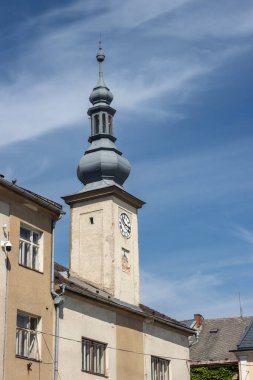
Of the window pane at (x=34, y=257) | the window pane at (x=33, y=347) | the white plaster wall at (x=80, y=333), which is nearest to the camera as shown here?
the window pane at (x=33, y=347)

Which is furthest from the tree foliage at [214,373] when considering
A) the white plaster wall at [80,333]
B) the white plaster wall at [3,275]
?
the white plaster wall at [3,275]

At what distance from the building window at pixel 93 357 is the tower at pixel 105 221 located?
5655 millimetres

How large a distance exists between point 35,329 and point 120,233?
1218cm

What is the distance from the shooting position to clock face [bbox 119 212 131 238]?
37.0m

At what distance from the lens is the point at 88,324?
28.5 meters

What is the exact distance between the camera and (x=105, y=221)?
3656 cm

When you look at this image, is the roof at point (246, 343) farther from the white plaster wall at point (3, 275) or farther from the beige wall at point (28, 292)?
the white plaster wall at point (3, 275)

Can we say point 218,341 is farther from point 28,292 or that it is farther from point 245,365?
point 28,292

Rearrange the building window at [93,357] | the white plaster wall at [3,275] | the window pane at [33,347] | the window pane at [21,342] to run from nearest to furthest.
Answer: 1. the white plaster wall at [3,275]
2. the window pane at [21,342]
3. the window pane at [33,347]
4. the building window at [93,357]

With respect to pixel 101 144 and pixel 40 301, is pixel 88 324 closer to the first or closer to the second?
pixel 40 301

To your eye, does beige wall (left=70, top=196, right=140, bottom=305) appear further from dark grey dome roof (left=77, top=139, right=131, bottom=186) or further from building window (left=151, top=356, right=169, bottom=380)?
building window (left=151, top=356, right=169, bottom=380)

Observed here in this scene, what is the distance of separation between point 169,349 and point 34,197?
12.7m

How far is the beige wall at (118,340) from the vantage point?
1064 inches

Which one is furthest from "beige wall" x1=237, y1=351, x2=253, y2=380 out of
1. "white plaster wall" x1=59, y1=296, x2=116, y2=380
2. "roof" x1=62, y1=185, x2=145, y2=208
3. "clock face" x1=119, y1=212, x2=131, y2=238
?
"white plaster wall" x1=59, y1=296, x2=116, y2=380
